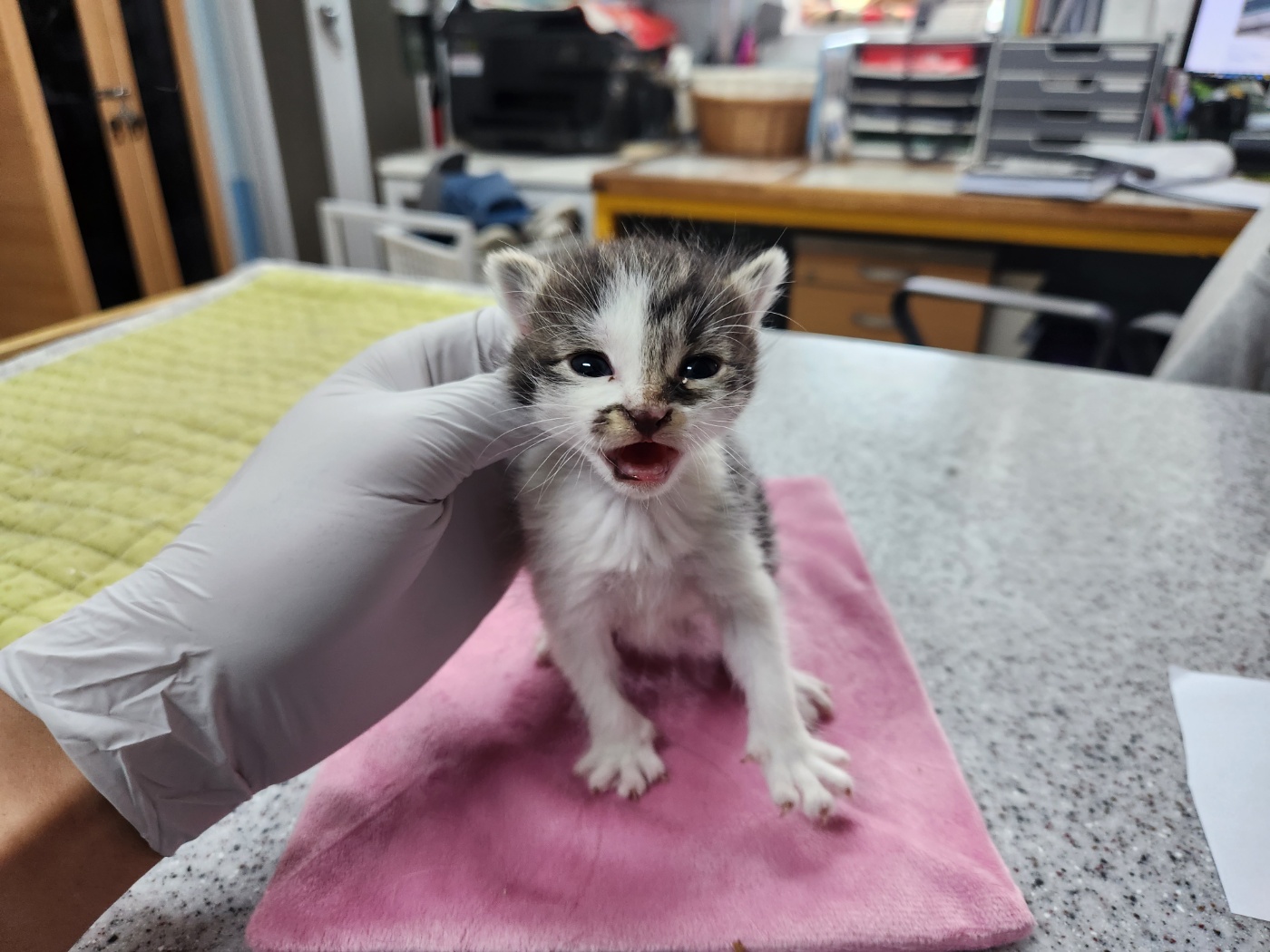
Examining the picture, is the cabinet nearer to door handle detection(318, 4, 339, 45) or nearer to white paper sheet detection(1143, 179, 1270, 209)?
door handle detection(318, 4, 339, 45)

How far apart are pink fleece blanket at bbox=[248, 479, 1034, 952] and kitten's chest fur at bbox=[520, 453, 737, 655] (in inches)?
4.5

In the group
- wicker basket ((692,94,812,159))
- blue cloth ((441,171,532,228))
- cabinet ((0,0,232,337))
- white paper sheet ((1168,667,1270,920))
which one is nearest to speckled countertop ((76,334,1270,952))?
white paper sheet ((1168,667,1270,920))

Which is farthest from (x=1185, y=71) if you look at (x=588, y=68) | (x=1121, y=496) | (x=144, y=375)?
(x=144, y=375)

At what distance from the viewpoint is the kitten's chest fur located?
0.61 m

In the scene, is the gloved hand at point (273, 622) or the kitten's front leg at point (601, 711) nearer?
the gloved hand at point (273, 622)

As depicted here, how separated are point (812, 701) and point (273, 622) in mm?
458

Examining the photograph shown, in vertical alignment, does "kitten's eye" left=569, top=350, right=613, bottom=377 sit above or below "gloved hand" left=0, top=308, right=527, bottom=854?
above

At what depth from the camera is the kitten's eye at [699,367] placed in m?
0.57

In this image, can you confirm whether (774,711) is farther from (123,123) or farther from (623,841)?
(123,123)

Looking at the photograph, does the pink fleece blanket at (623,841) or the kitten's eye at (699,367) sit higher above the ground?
the kitten's eye at (699,367)

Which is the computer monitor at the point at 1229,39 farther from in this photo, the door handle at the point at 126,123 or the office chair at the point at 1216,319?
the door handle at the point at 126,123

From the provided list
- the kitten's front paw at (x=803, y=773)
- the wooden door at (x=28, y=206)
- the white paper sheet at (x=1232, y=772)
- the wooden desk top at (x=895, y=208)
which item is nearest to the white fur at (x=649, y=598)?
the kitten's front paw at (x=803, y=773)

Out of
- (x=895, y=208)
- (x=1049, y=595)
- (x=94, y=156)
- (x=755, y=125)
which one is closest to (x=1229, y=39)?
(x=895, y=208)

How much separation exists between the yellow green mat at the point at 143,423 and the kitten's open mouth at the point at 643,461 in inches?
17.4
